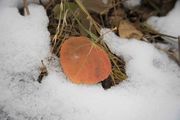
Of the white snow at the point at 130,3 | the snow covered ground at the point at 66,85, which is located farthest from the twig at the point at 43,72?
the white snow at the point at 130,3

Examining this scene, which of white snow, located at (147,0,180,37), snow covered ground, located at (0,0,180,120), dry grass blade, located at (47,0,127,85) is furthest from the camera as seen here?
white snow, located at (147,0,180,37)

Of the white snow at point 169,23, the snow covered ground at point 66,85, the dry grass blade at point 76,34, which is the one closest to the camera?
the snow covered ground at point 66,85

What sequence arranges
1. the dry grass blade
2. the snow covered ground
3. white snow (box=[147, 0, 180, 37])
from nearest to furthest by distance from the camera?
the snow covered ground < the dry grass blade < white snow (box=[147, 0, 180, 37])

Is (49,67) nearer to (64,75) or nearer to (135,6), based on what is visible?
(64,75)

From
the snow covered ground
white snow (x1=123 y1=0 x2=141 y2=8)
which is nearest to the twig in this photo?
the snow covered ground

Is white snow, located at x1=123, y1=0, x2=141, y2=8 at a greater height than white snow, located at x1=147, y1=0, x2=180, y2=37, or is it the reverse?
white snow, located at x1=123, y1=0, x2=141, y2=8

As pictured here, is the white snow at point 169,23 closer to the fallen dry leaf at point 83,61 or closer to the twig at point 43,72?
the fallen dry leaf at point 83,61

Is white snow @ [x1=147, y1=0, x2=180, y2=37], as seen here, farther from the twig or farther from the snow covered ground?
the twig
